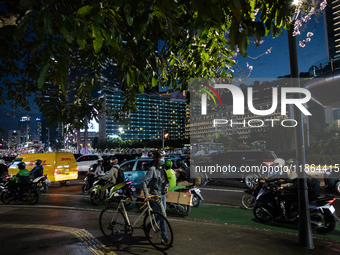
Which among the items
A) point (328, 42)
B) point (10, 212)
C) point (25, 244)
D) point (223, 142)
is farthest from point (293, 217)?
point (328, 42)

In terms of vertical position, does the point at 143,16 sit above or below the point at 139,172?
above

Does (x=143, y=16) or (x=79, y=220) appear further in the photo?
(x=79, y=220)

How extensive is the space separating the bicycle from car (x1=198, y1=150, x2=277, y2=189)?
1031 cm

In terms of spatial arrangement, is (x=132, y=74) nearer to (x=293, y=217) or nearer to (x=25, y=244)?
(x=25, y=244)

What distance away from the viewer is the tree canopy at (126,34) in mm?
2365

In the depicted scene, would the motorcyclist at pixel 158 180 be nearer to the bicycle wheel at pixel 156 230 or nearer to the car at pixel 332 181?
the bicycle wheel at pixel 156 230

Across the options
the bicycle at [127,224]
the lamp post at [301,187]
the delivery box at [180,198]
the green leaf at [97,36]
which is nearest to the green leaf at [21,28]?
the green leaf at [97,36]

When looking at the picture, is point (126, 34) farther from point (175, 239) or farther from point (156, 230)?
point (175, 239)

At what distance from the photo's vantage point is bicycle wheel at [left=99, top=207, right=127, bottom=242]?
5.58 metres

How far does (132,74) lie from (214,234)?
171 inches

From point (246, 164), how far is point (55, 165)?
447 inches

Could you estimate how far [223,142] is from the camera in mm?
31875

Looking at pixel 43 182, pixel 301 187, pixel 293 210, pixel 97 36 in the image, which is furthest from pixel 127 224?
pixel 43 182

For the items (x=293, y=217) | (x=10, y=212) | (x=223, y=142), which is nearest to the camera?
(x=293, y=217)
